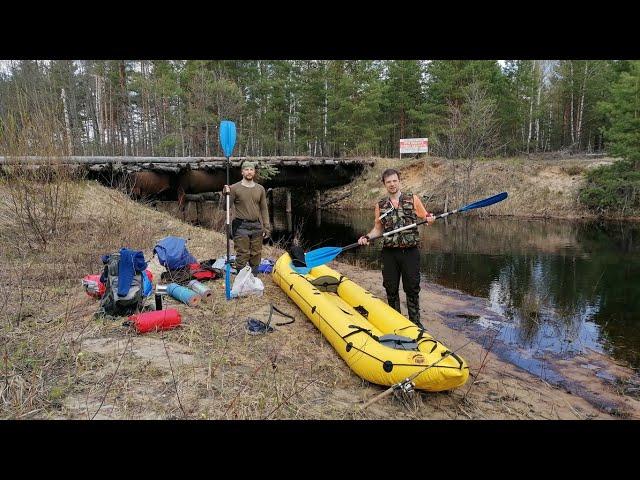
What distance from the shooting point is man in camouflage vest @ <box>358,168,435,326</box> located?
4.55 metres

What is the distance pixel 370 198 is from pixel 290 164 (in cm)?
818

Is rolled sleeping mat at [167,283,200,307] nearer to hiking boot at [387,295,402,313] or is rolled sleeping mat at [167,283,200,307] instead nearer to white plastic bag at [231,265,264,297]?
white plastic bag at [231,265,264,297]

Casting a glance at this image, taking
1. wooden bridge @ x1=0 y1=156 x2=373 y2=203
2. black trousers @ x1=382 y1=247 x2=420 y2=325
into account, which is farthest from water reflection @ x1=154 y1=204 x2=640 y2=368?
wooden bridge @ x1=0 y1=156 x2=373 y2=203

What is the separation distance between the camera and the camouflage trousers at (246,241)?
5.88m

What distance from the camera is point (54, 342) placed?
3508 millimetres

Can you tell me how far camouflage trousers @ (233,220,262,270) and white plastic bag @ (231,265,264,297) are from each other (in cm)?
64

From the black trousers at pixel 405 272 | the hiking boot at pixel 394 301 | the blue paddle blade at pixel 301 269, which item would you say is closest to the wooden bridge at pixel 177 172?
the blue paddle blade at pixel 301 269

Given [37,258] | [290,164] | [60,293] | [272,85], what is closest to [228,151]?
[60,293]

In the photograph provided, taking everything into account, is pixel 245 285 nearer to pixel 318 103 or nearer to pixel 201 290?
Result: pixel 201 290

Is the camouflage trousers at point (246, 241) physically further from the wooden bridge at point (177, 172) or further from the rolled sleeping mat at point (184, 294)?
the wooden bridge at point (177, 172)

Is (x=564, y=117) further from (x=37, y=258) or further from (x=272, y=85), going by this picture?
(x=37, y=258)

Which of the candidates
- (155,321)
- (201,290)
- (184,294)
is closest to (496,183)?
(201,290)

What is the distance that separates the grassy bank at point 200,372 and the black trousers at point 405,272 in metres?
0.95
